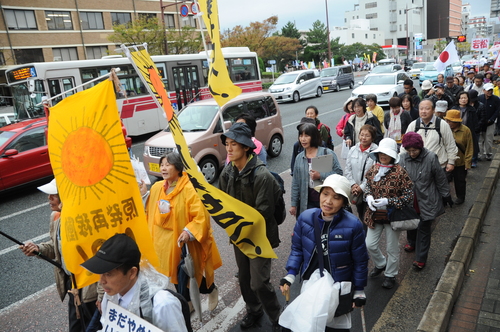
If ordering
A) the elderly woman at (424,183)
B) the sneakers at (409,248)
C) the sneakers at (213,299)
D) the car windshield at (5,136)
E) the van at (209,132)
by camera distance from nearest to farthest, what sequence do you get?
the sneakers at (213,299) < the elderly woman at (424,183) < the sneakers at (409,248) < the van at (209,132) < the car windshield at (5,136)

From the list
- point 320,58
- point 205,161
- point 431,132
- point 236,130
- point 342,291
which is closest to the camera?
point 342,291

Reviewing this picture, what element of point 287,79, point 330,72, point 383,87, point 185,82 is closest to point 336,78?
point 330,72

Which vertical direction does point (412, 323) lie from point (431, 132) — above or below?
below

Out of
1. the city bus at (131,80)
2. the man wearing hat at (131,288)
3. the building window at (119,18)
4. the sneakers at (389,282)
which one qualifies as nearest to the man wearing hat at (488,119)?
the sneakers at (389,282)

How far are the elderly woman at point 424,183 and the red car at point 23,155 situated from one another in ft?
24.7

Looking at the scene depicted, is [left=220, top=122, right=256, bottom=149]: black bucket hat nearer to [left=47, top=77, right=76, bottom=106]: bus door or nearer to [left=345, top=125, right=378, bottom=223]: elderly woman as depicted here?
[left=345, top=125, right=378, bottom=223]: elderly woman

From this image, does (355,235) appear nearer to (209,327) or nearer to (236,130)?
(236,130)

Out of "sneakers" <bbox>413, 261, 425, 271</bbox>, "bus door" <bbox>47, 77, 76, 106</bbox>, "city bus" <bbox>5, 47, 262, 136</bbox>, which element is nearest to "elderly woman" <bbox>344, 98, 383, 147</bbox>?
"sneakers" <bbox>413, 261, 425, 271</bbox>

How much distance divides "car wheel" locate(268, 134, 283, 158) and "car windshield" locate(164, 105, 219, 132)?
1998 millimetres

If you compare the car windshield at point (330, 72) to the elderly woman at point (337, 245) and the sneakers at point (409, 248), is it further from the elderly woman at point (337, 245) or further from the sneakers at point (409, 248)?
the elderly woman at point (337, 245)

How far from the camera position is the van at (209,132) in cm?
803

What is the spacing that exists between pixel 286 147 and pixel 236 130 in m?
8.11

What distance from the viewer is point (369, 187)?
159 inches

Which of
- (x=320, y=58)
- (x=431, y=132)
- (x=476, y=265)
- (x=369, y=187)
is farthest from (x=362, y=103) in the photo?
(x=320, y=58)
